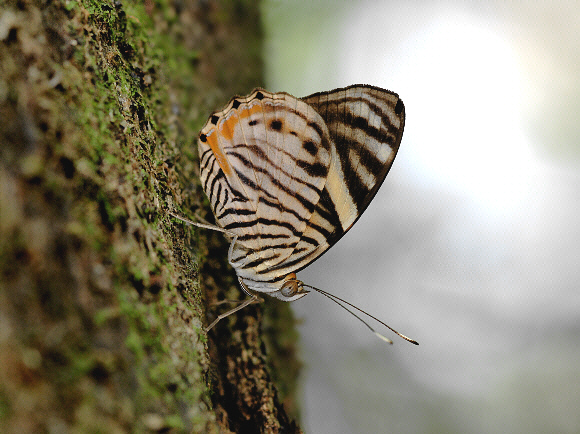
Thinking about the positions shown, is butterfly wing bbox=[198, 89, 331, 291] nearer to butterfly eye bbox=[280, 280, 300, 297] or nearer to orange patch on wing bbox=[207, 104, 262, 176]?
orange patch on wing bbox=[207, 104, 262, 176]

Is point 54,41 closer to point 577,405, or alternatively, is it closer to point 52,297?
point 52,297

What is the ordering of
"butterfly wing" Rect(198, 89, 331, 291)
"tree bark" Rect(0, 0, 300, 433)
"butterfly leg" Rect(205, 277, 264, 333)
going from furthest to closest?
"butterfly wing" Rect(198, 89, 331, 291) → "butterfly leg" Rect(205, 277, 264, 333) → "tree bark" Rect(0, 0, 300, 433)

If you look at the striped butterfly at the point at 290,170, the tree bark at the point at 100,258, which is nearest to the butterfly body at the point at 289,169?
the striped butterfly at the point at 290,170

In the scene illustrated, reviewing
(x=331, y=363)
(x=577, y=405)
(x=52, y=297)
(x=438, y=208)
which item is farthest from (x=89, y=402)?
(x=577, y=405)

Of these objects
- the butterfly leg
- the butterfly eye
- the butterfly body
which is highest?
the butterfly body

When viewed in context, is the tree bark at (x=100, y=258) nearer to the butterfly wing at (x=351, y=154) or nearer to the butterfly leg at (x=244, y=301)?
the butterfly leg at (x=244, y=301)

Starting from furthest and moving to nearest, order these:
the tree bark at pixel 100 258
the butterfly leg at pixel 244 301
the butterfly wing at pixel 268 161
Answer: the butterfly wing at pixel 268 161 < the butterfly leg at pixel 244 301 < the tree bark at pixel 100 258

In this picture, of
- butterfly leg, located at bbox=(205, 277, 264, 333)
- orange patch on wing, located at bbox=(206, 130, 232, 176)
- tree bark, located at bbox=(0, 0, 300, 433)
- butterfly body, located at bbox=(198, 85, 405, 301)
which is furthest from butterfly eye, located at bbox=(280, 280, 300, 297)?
orange patch on wing, located at bbox=(206, 130, 232, 176)

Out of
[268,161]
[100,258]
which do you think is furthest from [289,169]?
[100,258]

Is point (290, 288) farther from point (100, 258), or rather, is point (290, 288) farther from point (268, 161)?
point (100, 258)
